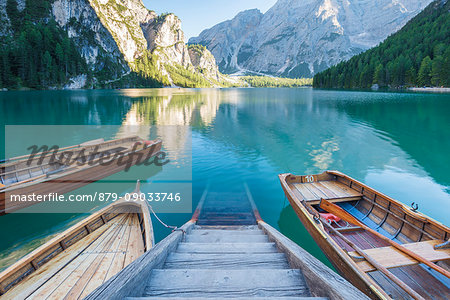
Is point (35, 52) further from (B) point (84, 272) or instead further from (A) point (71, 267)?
(B) point (84, 272)

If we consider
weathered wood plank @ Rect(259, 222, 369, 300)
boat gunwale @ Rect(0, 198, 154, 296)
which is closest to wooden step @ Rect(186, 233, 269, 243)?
boat gunwale @ Rect(0, 198, 154, 296)

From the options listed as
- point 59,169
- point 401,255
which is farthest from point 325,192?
point 59,169

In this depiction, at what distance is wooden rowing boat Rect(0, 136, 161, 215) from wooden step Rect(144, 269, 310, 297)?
38.6 ft

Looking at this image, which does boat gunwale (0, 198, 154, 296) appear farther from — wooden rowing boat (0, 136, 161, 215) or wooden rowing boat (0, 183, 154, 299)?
wooden rowing boat (0, 136, 161, 215)

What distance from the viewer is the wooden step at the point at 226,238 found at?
6566 mm

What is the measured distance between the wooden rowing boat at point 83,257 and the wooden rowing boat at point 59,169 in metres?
6.11

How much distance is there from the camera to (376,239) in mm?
7746

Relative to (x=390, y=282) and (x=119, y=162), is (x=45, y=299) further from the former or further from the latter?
(x=119, y=162)

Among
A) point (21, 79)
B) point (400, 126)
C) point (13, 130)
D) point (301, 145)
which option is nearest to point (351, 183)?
point (301, 145)

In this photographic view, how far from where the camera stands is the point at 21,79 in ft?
358

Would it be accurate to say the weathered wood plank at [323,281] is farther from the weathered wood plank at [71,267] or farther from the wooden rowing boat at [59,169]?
→ the wooden rowing boat at [59,169]

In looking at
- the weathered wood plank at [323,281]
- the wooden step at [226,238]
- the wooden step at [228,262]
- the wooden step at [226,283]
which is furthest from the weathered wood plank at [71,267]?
the weathered wood plank at [323,281]

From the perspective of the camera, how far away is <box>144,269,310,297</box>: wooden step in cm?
297

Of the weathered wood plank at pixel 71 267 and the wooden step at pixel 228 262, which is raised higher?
the wooden step at pixel 228 262
